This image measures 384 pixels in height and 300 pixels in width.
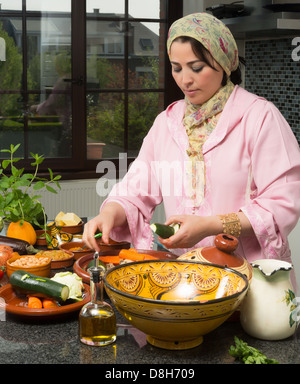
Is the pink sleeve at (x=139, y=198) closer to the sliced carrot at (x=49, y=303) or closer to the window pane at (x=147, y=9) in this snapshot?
the sliced carrot at (x=49, y=303)

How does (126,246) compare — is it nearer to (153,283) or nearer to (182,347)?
(153,283)

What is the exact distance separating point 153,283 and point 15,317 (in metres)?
0.32

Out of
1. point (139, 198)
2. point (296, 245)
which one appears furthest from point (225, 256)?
point (296, 245)

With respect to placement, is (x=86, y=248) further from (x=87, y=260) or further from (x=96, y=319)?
(x=96, y=319)

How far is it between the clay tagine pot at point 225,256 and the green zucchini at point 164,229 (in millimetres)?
113

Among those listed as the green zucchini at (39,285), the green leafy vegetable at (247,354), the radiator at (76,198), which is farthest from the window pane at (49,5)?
the green leafy vegetable at (247,354)

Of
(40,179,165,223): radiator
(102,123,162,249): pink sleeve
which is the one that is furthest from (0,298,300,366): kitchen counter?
(40,179,165,223): radiator

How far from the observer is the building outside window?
13.1ft

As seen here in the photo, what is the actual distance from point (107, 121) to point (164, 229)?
9.69 ft

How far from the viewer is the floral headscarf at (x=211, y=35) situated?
166cm

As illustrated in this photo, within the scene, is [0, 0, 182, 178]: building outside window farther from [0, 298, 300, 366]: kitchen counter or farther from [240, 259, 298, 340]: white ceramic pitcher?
[240, 259, 298, 340]: white ceramic pitcher

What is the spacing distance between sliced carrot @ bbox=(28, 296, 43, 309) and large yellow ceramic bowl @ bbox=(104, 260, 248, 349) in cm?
21

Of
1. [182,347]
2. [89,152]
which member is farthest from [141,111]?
[182,347]

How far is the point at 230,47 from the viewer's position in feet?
5.69
